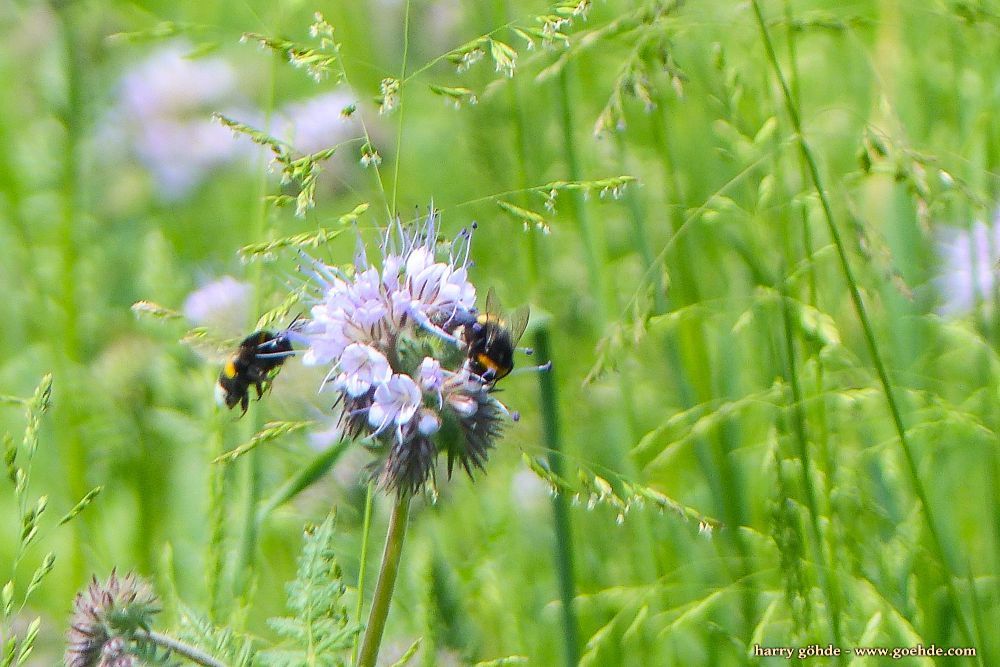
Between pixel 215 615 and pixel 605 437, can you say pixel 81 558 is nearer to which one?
pixel 215 615

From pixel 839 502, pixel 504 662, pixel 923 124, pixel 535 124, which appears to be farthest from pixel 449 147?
pixel 504 662

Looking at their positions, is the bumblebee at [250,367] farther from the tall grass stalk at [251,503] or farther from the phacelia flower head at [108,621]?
the phacelia flower head at [108,621]

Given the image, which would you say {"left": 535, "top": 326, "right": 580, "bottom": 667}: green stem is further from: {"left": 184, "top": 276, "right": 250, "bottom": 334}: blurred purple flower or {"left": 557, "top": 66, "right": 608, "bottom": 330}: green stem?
{"left": 184, "top": 276, "right": 250, "bottom": 334}: blurred purple flower

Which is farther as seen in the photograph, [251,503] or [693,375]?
[693,375]

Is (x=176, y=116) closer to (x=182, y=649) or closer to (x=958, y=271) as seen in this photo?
(x=958, y=271)

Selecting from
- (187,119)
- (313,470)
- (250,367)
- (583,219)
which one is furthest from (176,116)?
(313,470)

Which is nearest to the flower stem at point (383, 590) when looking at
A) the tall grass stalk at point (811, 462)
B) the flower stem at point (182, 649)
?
the flower stem at point (182, 649)

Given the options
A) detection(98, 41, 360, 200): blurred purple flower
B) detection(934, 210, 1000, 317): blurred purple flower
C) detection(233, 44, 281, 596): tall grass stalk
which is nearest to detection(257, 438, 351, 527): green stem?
detection(233, 44, 281, 596): tall grass stalk
